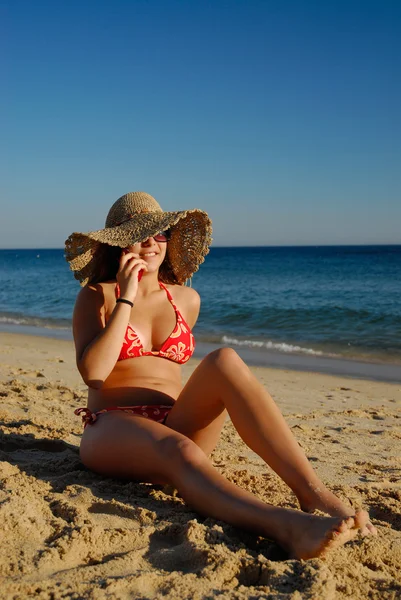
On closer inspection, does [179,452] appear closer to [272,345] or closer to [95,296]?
[95,296]

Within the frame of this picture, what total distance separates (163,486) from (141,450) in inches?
18.6

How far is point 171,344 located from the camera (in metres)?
3.44

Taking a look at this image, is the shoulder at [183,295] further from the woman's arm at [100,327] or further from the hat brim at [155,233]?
the woman's arm at [100,327]

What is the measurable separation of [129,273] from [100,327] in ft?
1.14

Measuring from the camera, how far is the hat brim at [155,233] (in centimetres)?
338

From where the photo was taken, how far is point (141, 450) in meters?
2.87

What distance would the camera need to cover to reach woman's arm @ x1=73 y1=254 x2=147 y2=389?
3055mm

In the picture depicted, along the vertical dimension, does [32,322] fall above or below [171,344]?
below

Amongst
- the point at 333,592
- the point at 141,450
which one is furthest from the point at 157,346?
the point at 333,592

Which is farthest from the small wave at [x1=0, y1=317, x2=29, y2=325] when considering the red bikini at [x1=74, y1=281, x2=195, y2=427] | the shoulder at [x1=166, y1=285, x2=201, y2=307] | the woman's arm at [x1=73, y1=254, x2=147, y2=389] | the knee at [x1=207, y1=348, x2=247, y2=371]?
the knee at [x1=207, y1=348, x2=247, y2=371]

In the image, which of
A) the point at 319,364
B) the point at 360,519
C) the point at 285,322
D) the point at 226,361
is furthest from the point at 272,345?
the point at 360,519

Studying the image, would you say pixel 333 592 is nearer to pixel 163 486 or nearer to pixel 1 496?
pixel 163 486

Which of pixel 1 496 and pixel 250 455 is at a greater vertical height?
pixel 1 496

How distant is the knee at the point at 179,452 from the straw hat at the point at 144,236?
1.18m
